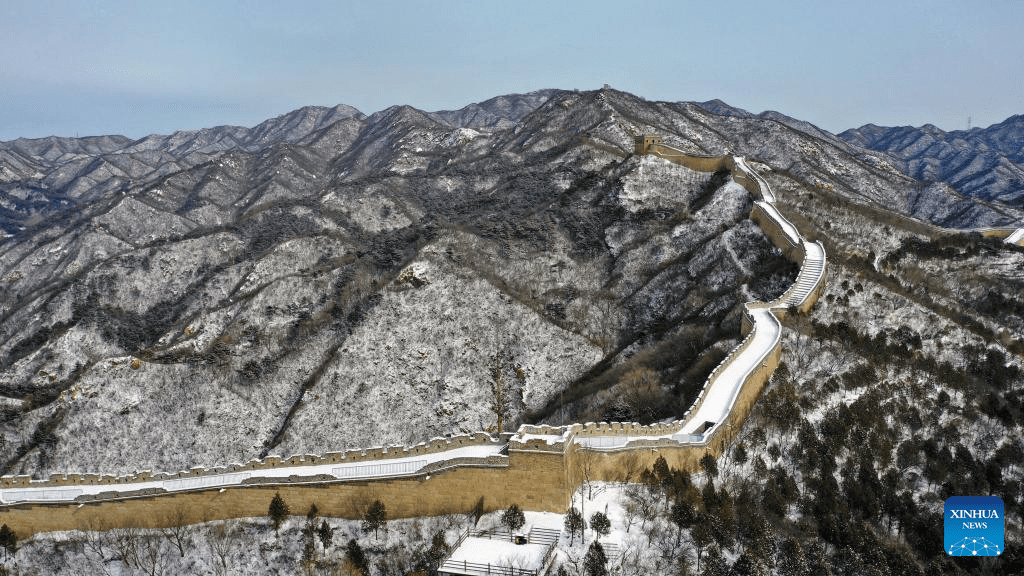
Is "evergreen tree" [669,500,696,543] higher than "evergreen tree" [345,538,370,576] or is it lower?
higher

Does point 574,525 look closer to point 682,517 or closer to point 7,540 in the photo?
point 682,517

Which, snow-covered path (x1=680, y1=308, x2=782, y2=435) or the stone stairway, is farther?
the stone stairway

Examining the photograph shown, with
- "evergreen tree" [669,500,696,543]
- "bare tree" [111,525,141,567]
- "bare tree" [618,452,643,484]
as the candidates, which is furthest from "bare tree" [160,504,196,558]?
"evergreen tree" [669,500,696,543]

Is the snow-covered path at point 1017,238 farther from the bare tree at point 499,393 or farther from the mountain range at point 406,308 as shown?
the bare tree at point 499,393

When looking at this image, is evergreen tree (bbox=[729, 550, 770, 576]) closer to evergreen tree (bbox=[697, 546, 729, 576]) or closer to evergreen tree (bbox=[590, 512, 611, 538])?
evergreen tree (bbox=[697, 546, 729, 576])

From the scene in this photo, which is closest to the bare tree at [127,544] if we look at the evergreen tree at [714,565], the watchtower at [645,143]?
the evergreen tree at [714,565]

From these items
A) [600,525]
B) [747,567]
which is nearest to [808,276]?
[747,567]
